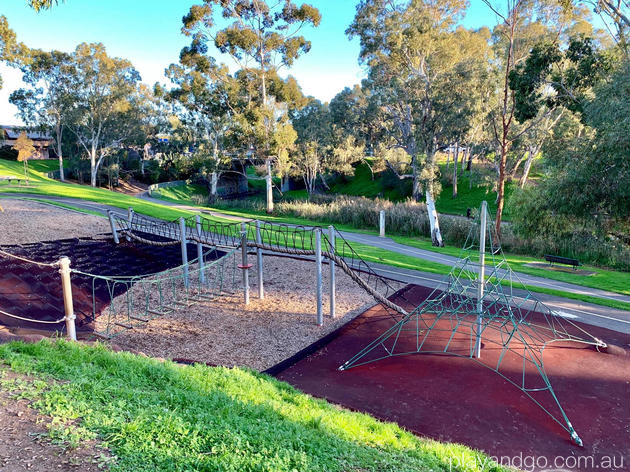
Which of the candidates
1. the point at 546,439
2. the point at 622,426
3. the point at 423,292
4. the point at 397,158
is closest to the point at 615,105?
the point at 423,292

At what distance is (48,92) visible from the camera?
44500 mm

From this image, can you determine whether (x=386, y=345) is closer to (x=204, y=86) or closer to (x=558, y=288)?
(x=558, y=288)

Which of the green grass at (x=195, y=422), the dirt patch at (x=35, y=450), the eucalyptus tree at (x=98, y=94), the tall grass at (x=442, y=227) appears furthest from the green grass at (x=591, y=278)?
the eucalyptus tree at (x=98, y=94)

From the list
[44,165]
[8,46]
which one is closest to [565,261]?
[8,46]

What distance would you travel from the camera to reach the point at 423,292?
45.0ft

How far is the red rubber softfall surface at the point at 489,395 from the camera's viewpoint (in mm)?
6160

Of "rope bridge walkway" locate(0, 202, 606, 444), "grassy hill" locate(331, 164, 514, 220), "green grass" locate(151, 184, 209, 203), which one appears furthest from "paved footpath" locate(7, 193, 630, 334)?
"green grass" locate(151, 184, 209, 203)

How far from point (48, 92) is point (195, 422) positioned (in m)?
51.1

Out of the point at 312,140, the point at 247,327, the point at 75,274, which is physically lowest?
the point at 247,327

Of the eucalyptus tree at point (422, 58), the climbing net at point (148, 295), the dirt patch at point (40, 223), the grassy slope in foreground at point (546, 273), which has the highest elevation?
the eucalyptus tree at point (422, 58)

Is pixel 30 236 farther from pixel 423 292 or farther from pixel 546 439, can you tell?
pixel 546 439

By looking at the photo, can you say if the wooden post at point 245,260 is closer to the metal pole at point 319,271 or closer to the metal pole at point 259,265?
the metal pole at point 259,265

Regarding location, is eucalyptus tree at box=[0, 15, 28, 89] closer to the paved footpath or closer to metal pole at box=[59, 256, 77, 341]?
the paved footpath

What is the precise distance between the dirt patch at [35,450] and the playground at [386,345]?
3940 millimetres
